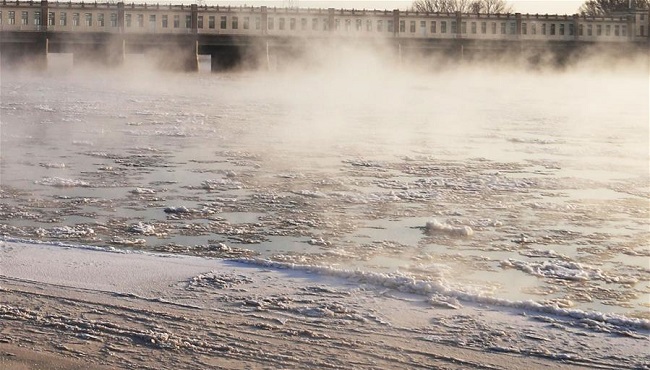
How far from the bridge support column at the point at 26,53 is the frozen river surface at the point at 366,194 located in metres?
39.5

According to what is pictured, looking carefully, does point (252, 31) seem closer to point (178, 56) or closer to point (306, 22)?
point (306, 22)

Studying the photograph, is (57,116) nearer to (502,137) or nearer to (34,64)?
(502,137)

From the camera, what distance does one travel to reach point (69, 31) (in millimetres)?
66875

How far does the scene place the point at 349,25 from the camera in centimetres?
7462

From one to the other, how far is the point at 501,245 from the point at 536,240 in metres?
0.42

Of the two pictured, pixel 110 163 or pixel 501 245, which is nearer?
pixel 501 245

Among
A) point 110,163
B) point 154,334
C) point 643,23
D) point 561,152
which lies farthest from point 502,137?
point 643,23

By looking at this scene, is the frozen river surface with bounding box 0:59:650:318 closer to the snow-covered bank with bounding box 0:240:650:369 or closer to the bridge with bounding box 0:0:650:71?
the snow-covered bank with bounding box 0:240:650:369

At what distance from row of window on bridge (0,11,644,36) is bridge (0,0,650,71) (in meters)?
0.07

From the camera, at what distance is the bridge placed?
64.1 m

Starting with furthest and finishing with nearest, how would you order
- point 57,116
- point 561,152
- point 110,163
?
1. point 57,116
2. point 561,152
3. point 110,163

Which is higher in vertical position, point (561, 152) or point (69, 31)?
point (69, 31)

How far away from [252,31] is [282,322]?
67.8m

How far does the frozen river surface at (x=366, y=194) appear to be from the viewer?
22.2ft
